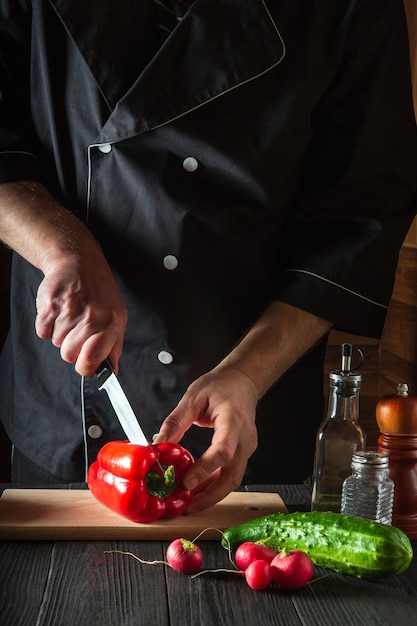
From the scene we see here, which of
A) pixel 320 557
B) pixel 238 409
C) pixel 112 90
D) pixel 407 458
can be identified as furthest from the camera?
pixel 112 90

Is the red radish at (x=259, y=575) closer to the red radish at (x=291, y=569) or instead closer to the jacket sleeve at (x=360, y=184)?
the red radish at (x=291, y=569)

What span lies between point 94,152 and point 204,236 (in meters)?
0.26

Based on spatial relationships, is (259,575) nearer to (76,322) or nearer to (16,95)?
(76,322)

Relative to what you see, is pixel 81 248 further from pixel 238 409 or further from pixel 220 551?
pixel 220 551

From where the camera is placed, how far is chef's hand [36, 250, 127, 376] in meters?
1.48

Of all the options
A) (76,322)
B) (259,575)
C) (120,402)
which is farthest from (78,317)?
(259,575)

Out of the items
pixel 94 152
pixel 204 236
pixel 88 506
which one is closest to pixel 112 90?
pixel 94 152

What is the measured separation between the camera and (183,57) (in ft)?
5.61

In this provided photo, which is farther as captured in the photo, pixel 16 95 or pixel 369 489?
pixel 16 95

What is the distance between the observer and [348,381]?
1.45 metres

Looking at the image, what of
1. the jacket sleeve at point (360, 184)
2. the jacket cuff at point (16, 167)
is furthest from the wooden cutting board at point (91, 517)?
the jacket cuff at point (16, 167)

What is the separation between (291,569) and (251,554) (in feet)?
0.23

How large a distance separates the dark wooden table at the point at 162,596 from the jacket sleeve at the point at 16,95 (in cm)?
74

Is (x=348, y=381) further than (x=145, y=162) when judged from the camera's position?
No
